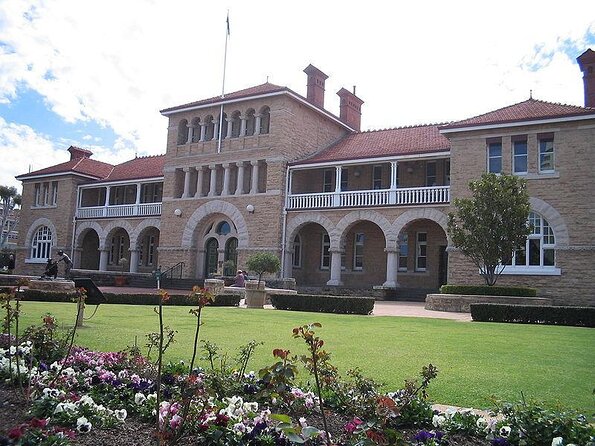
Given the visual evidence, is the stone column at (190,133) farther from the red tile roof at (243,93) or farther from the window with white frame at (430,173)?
the window with white frame at (430,173)

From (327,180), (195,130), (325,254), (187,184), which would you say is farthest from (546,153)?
(195,130)

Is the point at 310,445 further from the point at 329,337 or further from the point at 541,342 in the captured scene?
the point at 541,342

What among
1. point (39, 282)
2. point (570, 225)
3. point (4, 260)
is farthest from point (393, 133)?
point (4, 260)

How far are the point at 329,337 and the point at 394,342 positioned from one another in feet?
4.41

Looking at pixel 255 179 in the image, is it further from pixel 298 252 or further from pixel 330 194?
pixel 298 252

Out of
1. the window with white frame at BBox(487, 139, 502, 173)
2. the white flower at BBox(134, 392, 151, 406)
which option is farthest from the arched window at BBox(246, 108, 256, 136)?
the white flower at BBox(134, 392, 151, 406)

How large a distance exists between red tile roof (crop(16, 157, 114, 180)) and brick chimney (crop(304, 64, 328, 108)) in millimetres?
18924

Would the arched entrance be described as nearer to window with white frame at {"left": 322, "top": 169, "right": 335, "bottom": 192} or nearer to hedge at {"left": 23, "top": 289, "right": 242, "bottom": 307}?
window with white frame at {"left": 322, "top": 169, "right": 335, "bottom": 192}

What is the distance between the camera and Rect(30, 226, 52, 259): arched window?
43.4 meters

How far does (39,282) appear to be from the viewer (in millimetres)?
23031

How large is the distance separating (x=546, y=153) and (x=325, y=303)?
12246 mm

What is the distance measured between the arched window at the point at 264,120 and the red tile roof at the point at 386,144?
3246 millimetres

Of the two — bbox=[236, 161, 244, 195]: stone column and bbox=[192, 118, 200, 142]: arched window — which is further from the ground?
bbox=[192, 118, 200, 142]: arched window

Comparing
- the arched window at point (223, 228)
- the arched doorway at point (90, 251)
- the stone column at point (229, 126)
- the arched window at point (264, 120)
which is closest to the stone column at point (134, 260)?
the arched doorway at point (90, 251)
